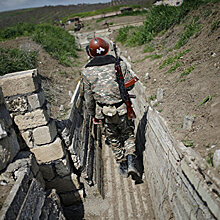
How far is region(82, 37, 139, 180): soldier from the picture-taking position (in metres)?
3.78

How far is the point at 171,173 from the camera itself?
8.95 ft

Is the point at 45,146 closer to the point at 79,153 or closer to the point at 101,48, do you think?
the point at 79,153

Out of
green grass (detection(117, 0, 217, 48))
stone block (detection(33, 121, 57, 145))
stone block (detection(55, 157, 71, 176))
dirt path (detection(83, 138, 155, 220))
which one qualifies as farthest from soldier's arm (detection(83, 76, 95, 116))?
green grass (detection(117, 0, 217, 48))

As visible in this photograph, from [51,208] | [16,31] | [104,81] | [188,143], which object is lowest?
[51,208]

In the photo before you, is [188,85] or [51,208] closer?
[51,208]

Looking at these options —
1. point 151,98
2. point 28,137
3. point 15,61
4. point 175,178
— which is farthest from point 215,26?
point 15,61

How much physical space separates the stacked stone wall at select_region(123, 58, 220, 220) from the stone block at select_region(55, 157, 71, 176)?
1.65 m

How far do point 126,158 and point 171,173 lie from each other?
189cm

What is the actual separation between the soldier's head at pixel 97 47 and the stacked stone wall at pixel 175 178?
63.5 inches

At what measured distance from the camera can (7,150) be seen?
2.36 metres

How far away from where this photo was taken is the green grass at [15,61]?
6010 mm

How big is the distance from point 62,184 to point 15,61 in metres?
4.90

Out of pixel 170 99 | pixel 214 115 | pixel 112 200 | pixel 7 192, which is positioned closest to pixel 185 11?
pixel 170 99

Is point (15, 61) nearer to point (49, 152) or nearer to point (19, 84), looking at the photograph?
point (19, 84)
